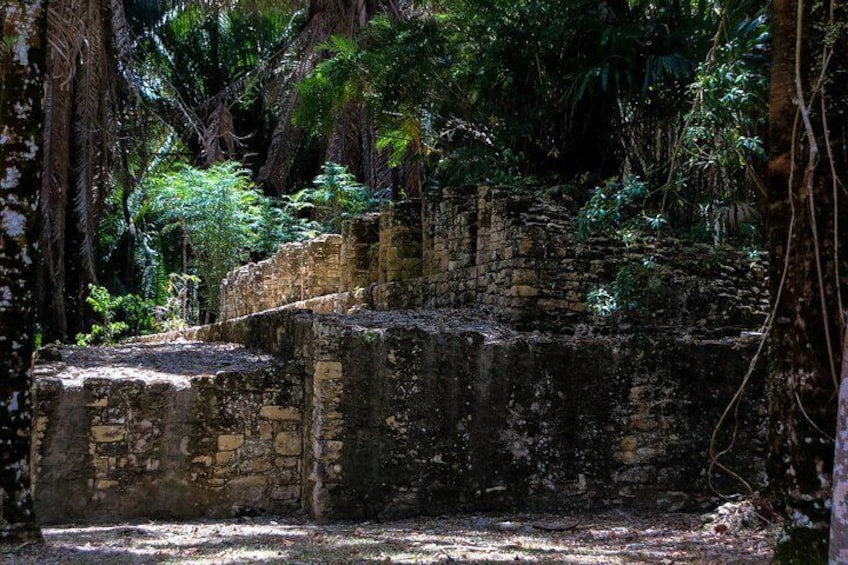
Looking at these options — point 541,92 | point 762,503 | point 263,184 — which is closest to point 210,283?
point 263,184

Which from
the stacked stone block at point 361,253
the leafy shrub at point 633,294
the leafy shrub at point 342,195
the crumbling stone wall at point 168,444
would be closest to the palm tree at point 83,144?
the leafy shrub at point 342,195

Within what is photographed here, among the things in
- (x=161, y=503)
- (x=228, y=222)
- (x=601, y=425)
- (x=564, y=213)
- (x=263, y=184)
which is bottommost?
(x=161, y=503)

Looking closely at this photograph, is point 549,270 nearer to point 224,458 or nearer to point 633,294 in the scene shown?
point 633,294

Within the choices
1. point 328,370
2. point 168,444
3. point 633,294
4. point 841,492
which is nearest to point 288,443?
point 328,370

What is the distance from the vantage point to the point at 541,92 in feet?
44.2

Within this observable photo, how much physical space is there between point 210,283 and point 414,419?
592 inches

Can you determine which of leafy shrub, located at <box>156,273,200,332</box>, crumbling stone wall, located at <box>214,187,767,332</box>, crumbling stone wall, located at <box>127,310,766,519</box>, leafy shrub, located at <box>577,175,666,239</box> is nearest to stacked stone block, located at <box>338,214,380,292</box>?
crumbling stone wall, located at <box>214,187,767,332</box>

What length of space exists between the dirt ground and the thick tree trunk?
35 centimetres

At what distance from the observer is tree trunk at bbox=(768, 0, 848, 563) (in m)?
5.18

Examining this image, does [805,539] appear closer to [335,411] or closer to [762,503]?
[762,503]

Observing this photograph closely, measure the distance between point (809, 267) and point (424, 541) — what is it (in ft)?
10.2

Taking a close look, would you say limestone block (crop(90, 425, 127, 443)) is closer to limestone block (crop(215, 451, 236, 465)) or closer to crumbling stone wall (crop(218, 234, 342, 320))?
limestone block (crop(215, 451, 236, 465))

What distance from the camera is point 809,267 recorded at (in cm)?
534

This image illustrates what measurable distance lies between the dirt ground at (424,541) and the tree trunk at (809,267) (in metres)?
1.04
